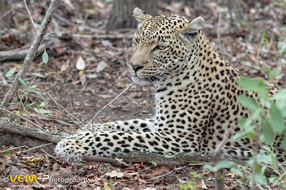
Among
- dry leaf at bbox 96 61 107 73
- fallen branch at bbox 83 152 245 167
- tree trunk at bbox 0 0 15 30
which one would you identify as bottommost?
fallen branch at bbox 83 152 245 167

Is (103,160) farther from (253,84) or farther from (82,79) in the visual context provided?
(82,79)

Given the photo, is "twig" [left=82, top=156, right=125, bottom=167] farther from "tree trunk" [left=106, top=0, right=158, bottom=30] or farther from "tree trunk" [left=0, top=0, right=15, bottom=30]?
Answer: "tree trunk" [left=106, top=0, right=158, bottom=30]

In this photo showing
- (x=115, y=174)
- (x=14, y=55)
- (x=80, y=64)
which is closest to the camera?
(x=115, y=174)

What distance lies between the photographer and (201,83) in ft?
23.5

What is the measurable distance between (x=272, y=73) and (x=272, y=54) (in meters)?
8.91

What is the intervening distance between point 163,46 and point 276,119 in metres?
3.56

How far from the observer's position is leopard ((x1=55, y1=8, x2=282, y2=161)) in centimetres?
694

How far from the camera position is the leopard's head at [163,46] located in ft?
22.9

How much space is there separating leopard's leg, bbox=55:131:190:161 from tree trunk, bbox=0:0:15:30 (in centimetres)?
548

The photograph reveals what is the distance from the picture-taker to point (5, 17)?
1178cm

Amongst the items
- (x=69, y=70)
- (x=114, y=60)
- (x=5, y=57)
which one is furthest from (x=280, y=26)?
(x=5, y=57)

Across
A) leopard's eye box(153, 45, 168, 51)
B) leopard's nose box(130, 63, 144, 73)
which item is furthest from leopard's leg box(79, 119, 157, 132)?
leopard's eye box(153, 45, 168, 51)

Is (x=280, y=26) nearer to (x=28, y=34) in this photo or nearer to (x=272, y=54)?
(x=272, y=54)

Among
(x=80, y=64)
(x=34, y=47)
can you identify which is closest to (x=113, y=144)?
(x=34, y=47)
